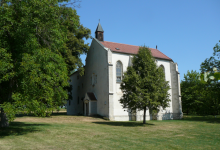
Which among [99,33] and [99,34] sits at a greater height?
[99,33]

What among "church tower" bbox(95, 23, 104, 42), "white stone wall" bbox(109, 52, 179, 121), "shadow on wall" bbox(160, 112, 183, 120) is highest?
"church tower" bbox(95, 23, 104, 42)

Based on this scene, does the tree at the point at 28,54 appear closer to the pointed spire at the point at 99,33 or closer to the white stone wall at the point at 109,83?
the white stone wall at the point at 109,83

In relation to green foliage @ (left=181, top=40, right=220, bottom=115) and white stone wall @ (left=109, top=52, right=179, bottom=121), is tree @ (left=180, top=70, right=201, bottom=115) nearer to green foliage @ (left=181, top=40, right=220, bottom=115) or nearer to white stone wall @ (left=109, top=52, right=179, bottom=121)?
green foliage @ (left=181, top=40, right=220, bottom=115)

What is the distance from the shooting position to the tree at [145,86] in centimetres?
2050

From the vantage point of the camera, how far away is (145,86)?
21531mm

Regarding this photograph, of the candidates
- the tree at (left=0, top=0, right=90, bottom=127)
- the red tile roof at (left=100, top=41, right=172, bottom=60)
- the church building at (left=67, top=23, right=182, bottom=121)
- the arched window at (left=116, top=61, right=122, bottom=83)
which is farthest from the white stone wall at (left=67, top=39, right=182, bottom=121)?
the tree at (left=0, top=0, right=90, bottom=127)

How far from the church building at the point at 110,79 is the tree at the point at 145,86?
15.3 feet

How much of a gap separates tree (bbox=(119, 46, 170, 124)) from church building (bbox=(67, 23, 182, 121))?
4670 millimetres

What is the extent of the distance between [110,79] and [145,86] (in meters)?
8.51

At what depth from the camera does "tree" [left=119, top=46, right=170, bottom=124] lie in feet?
67.3

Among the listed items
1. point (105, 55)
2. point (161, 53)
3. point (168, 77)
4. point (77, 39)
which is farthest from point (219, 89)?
point (77, 39)

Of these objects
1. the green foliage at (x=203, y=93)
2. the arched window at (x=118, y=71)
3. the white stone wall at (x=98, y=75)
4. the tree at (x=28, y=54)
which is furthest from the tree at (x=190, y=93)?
the tree at (x=28, y=54)

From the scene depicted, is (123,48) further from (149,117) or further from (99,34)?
(149,117)

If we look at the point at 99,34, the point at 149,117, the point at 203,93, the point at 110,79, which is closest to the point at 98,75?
the point at 110,79
